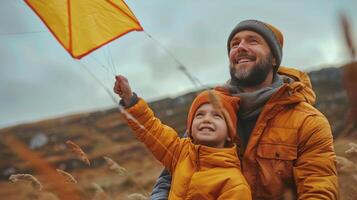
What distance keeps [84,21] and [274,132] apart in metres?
1.50

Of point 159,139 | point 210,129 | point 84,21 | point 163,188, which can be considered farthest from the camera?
point 163,188

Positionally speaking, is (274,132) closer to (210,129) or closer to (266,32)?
(210,129)

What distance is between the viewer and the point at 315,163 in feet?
10.7

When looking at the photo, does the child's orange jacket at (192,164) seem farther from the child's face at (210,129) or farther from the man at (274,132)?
the man at (274,132)

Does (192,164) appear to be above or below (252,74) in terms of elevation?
below

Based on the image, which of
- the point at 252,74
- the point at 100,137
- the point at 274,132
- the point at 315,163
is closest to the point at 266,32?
the point at 252,74

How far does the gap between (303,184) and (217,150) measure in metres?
0.61

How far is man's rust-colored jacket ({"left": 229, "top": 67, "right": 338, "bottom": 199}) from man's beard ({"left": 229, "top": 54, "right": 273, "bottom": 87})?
32 centimetres

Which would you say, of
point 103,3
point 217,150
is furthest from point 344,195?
point 103,3

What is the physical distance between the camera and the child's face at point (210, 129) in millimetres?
3463

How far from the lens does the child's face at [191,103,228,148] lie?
346 centimetres

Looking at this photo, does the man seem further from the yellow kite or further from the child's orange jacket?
the yellow kite

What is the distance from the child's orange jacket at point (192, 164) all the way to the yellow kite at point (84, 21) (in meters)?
0.57

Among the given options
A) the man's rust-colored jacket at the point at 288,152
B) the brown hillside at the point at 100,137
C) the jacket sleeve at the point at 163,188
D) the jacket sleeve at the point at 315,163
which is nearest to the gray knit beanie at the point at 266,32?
the man's rust-colored jacket at the point at 288,152
